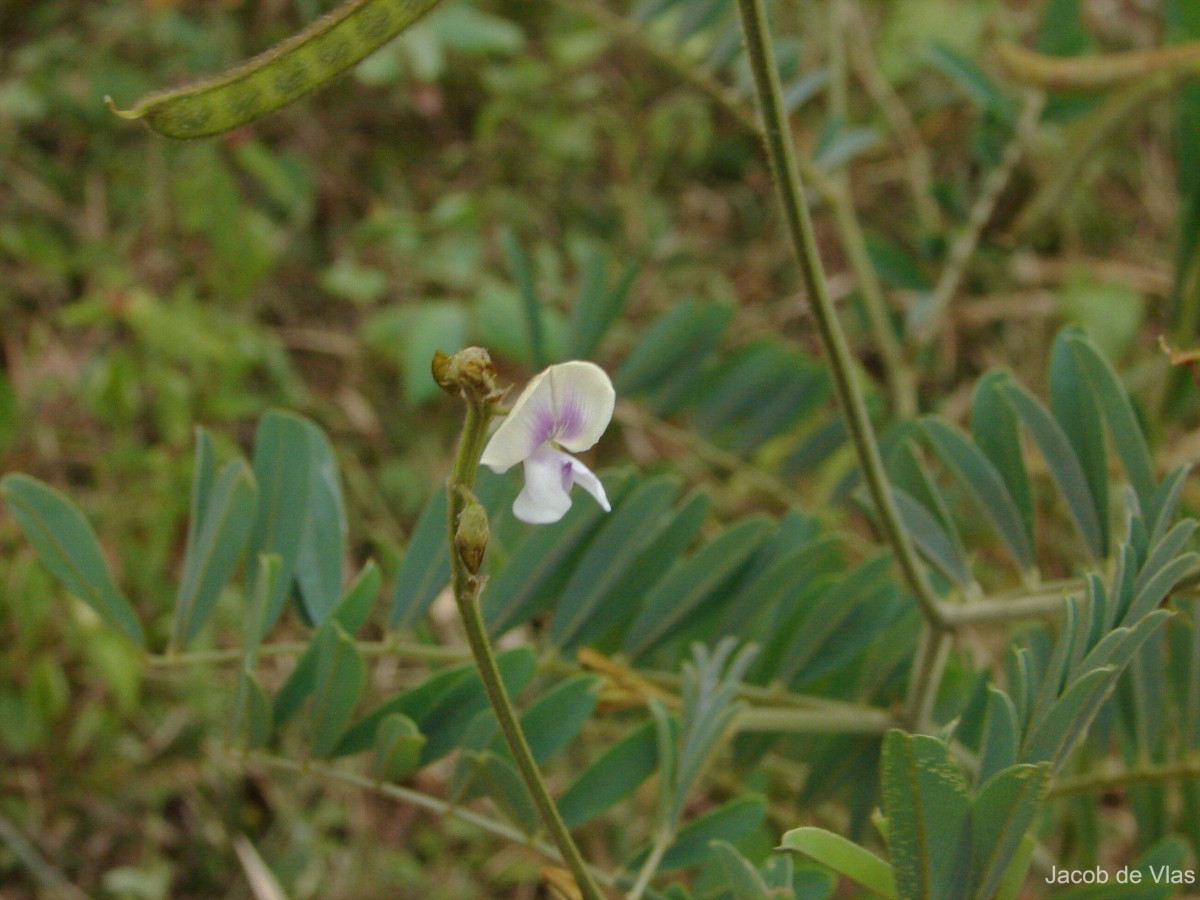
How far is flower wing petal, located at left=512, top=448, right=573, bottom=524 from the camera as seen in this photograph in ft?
1.69

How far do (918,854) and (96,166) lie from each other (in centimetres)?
208

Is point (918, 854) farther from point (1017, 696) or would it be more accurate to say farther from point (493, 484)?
point (493, 484)

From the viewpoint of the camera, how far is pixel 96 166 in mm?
2133

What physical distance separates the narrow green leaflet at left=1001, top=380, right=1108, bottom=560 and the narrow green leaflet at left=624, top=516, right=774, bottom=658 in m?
0.21

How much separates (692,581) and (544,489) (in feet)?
1.31

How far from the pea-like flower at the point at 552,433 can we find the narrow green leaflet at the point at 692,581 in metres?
0.36

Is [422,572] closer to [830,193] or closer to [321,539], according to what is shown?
[321,539]

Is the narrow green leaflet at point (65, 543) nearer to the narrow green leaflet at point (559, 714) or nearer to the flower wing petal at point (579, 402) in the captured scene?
the narrow green leaflet at point (559, 714)

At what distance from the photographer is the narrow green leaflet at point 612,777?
A: 800 millimetres

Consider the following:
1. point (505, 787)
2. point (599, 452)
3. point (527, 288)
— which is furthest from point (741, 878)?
point (599, 452)

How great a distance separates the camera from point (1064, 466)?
0.80 m

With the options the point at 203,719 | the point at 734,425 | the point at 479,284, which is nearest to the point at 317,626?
the point at 734,425

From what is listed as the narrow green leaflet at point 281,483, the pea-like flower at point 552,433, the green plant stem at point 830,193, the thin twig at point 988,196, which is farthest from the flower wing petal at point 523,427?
the thin twig at point 988,196

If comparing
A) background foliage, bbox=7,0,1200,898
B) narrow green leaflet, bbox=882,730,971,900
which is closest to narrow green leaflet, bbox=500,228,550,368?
background foliage, bbox=7,0,1200,898
